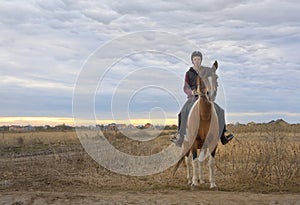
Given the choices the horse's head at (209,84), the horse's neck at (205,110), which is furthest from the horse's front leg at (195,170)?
the horse's head at (209,84)

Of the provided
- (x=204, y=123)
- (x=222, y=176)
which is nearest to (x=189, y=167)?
(x=222, y=176)

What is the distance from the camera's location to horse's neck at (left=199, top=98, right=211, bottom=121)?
11530 mm

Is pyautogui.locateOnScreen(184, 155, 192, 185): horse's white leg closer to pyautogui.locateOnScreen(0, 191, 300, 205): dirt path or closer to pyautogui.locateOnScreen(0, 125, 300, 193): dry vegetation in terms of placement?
pyautogui.locateOnScreen(0, 125, 300, 193): dry vegetation

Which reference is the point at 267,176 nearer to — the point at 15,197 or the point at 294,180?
the point at 294,180

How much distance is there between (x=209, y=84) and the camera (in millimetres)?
11227

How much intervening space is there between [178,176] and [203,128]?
2.74 m

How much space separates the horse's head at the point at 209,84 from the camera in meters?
11.2

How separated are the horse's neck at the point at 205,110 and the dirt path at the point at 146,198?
68.1 inches

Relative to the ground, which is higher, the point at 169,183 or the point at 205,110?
the point at 205,110

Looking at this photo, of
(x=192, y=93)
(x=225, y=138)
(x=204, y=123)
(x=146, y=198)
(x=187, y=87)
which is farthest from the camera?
(x=225, y=138)

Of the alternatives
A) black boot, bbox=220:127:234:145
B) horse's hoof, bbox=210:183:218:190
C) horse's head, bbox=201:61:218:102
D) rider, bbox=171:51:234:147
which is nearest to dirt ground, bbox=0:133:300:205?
horse's hoof, bbox=210:183:218:190

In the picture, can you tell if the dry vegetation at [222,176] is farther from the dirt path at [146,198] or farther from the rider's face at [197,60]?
the rider's face at [197,60]

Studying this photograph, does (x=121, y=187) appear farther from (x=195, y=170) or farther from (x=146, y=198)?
(x=146, y=198)

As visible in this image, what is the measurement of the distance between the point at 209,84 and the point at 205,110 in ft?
2.33
